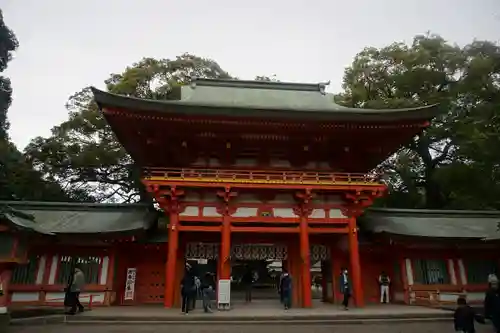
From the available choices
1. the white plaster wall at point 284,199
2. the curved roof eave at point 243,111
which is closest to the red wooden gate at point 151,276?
Result: the white plaster wall at point 284,199

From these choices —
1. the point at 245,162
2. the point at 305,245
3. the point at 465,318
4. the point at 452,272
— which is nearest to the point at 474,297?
the point at 452,272

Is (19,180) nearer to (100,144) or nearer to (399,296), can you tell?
(100,144)

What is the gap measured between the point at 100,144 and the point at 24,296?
18229 millimetres

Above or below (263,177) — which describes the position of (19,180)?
above

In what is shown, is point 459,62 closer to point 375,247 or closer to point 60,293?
point 375,247

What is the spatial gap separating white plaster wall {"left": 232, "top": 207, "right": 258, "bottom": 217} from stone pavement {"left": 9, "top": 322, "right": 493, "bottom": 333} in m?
4.99

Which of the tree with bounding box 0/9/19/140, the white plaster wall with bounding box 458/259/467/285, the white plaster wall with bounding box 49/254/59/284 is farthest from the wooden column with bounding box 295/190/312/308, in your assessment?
the tree with bounding box 0/9/19/140

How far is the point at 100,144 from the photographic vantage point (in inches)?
1227

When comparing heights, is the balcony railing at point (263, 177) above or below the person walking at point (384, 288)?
above

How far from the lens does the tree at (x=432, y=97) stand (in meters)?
25.9

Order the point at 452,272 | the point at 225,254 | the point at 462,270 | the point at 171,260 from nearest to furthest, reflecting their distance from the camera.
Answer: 1. the point at 171,260
2. the point at 225,254
3. the point at 452,272
4. the point at 462,270

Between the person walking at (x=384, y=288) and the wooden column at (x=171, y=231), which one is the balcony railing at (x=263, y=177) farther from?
the person walking at (x=384, y=288)

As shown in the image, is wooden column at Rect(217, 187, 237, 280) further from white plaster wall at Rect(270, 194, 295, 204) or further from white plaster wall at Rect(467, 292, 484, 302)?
white plaster wall at Rect(467, 292, 484, 302)

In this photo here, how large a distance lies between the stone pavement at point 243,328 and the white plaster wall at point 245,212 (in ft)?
16.4
